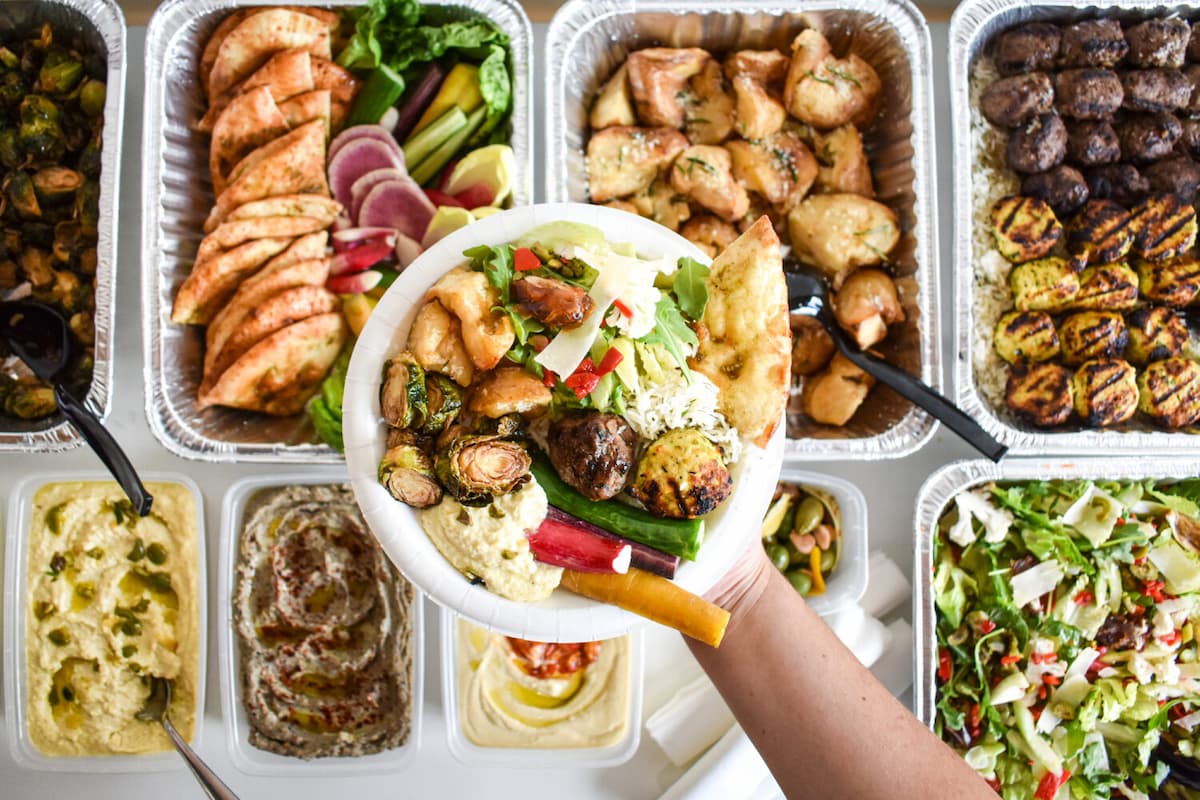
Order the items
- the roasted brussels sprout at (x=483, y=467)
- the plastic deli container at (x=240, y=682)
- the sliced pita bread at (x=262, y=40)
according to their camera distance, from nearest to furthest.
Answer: the roasted brussels sprout at (x=483, y=467) → the sliced pita bread at (x=262, y=40) → the plastic deli container at (x=240, y=682)

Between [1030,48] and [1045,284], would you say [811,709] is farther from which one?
[1030,48]

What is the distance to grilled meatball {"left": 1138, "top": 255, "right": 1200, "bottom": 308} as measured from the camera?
2271 millimetres

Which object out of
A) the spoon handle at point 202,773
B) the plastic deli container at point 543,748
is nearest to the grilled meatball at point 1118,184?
the plastic deli container at point 543,748

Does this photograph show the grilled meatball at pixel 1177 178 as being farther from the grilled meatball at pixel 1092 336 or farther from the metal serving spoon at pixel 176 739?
the metal serving spoon at pixel 176 739

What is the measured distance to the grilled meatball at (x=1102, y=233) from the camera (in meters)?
2.24

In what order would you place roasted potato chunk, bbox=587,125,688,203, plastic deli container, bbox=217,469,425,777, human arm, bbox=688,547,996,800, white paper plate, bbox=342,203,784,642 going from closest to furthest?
1. white paper plate, bbox=342,203,784,642
2. human arm, bbox=688,547,996,800
3. roasted potato chunk, bbox=587,125,688,203
4. plastic deli container, bbox=217,469,425,777

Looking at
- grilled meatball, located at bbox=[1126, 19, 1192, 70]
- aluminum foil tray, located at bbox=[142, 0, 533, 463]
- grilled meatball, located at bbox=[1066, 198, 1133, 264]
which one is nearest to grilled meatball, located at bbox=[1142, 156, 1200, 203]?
grilled meatball, located at bbox=[1066, 198, 1133, 264]

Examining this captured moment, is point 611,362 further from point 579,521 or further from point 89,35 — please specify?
point 89,35

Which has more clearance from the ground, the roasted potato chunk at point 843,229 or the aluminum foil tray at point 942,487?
the roasted potato chunk at point 843,229

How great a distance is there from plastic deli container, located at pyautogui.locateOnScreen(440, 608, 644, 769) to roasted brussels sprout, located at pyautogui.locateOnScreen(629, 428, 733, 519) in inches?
45.0

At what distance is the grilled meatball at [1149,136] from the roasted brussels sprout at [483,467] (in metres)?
1.98

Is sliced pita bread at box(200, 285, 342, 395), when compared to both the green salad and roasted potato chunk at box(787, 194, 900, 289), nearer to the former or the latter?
roasted potato chunk at box(787, 194, 900, 289)

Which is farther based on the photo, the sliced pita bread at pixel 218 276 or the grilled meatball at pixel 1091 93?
the grilled meatball at pixel 1091 93

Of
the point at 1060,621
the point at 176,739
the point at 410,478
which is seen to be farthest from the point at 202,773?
the point at 1060,621
